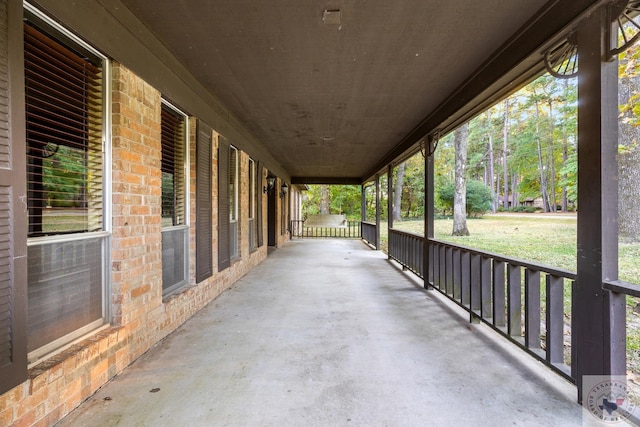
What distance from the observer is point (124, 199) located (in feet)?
7.86

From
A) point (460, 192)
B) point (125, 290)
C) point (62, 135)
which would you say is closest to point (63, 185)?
point (62, 135)

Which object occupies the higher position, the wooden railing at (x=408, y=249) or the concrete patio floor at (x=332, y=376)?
the wooden railing at (x=408, y=249)

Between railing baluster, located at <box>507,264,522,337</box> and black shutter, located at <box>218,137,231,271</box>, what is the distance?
3.47m

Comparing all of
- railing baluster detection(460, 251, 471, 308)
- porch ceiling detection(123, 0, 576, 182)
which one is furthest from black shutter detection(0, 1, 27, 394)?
railing baluster detection(460, 251, 471, 308)

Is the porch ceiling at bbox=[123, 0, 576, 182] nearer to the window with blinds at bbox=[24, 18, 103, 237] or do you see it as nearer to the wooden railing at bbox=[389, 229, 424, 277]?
the window with blinds at bbox=[24, 18, 103, 237]

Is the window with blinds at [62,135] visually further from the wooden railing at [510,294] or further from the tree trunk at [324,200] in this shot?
the tree trunk at [324,200]

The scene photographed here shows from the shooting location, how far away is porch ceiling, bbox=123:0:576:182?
228cm

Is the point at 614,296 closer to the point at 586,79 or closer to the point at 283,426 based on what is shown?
the point at 586,79

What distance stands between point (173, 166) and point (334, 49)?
204 centimetres

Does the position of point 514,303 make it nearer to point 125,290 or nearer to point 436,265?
point 436,265

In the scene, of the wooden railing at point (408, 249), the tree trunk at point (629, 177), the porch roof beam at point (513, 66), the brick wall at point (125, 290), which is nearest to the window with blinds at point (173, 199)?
the brick wall at point (125, 290)

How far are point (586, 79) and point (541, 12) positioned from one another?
68 cm

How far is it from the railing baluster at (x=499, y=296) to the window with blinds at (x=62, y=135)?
3.28 meters

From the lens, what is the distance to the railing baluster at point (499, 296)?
9.42ft
